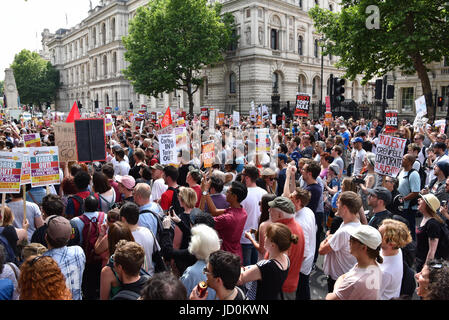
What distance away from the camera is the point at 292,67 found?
143 ft

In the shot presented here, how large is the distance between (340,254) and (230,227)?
1.27 m

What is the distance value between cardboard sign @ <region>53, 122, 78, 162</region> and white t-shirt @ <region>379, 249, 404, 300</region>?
6.13 meters

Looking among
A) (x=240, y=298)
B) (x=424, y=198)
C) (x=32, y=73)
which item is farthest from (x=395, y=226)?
(x=32, y=73)

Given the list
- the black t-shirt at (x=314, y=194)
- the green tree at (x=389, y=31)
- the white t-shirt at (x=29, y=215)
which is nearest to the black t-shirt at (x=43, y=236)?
the white t-shirt at (x=29, y=215)

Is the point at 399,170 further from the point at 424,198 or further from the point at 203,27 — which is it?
the point at 203,27

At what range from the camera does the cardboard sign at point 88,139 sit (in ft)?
23.8

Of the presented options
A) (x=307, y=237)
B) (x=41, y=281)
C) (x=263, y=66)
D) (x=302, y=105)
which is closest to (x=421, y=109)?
(x=302, y=105)

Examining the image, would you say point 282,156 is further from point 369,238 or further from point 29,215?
point 29,215

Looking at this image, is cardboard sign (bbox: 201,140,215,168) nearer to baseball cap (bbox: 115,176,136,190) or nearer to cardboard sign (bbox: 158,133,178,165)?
cardboard sign (bbox: 158,133,178,165)

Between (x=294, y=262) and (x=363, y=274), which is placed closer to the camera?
(x=363, y=274)

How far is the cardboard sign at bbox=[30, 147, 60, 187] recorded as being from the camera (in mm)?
5613

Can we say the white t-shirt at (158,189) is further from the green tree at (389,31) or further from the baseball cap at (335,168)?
the green tree at (389,31)

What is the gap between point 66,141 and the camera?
24.3ft
